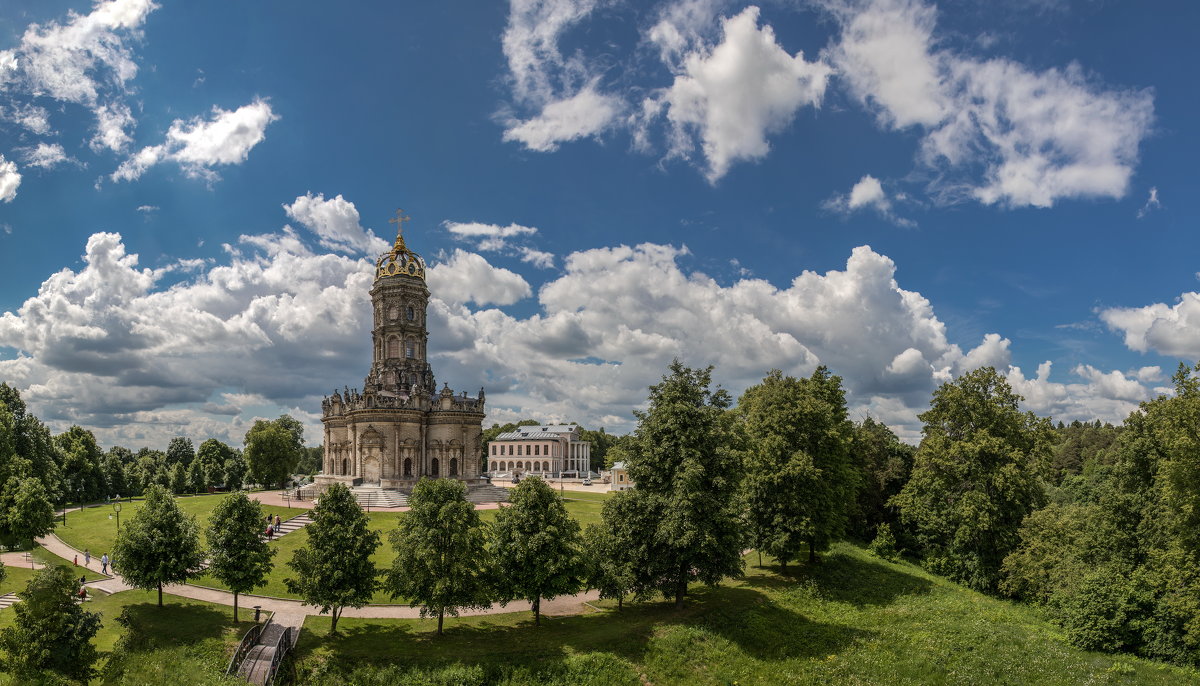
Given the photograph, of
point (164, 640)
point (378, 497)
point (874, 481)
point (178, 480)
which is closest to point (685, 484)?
point (164, 640)

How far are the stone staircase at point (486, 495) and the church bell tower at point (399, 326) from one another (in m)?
11.0

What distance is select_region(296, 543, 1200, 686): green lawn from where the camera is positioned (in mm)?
22469

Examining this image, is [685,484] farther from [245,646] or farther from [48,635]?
[48,635]

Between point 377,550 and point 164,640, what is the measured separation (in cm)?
1187

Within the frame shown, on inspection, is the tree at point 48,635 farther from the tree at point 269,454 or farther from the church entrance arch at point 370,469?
the tree at point 269,454

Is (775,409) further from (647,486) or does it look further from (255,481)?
(255,481)

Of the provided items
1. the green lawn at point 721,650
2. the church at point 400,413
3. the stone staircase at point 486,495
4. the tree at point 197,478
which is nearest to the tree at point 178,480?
the tree at point 197,478

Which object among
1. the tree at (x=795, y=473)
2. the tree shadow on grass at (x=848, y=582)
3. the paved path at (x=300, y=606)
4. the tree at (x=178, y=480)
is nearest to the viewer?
the paved path at (x=300, y=606)

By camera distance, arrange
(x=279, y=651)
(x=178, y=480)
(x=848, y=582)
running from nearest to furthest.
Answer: (x=279, y=651) → (x=848, y=582) → (x=178, y=480)

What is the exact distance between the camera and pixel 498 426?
5591 inches

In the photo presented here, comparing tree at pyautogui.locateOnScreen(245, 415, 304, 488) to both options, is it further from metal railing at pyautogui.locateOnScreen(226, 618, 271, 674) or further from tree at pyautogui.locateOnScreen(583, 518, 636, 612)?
tree at pyautogui.locateOnScreen(583, 518, 636, 612)

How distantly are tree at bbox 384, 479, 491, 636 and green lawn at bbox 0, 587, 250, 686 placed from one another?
612cm

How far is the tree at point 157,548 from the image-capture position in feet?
82.8

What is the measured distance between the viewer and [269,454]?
70.1 m
